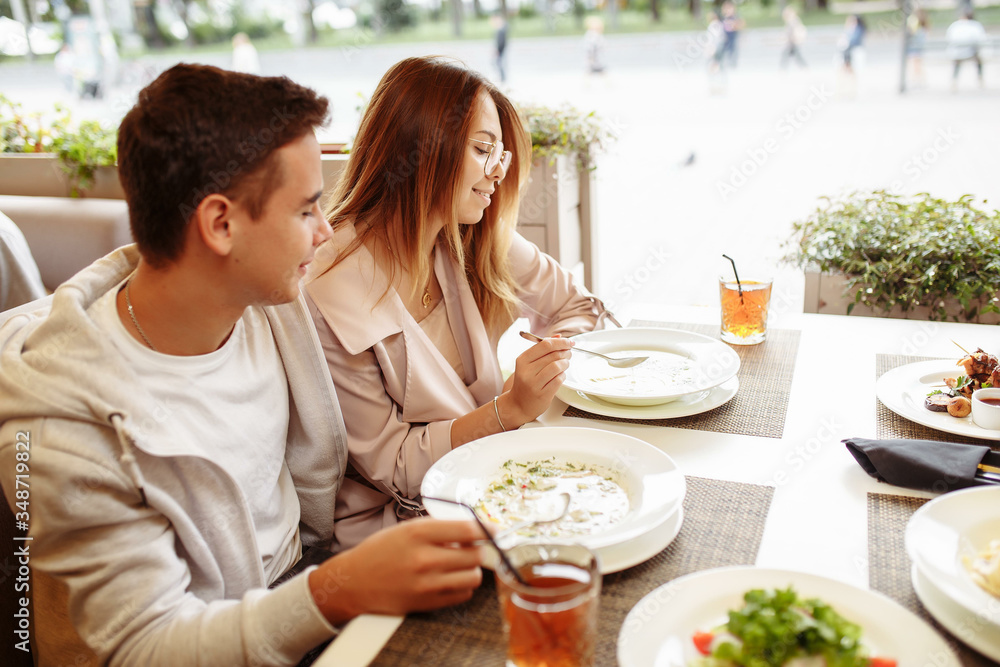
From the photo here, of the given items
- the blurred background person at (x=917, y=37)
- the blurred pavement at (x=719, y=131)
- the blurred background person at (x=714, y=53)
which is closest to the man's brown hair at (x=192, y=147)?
the blurred pavement at (x=719, y=131)

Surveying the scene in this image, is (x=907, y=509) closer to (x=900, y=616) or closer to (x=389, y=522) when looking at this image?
(x=900, y=616)

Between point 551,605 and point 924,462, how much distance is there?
61 cm

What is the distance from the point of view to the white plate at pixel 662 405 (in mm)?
1234

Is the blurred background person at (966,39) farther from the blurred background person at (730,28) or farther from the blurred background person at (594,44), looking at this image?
the blurred background person at (594,44)

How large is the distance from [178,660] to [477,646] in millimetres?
332

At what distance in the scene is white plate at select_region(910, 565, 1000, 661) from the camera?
69 cm

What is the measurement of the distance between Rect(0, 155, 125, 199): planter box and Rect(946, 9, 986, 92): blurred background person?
5167 millimetres

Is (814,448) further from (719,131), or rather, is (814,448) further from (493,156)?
(719,131)

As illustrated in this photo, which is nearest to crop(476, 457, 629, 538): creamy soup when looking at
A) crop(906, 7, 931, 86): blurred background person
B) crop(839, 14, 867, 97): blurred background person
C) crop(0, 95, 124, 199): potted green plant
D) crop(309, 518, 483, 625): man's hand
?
crop(309, 518, 483, 625): man's hand

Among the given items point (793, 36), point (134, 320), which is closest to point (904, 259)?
point (134, 320)

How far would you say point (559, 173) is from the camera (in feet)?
10.0

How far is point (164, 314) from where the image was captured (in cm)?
99

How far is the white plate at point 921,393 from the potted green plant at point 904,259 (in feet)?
2.35

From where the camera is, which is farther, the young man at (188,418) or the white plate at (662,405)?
the white plate at (662,405)
